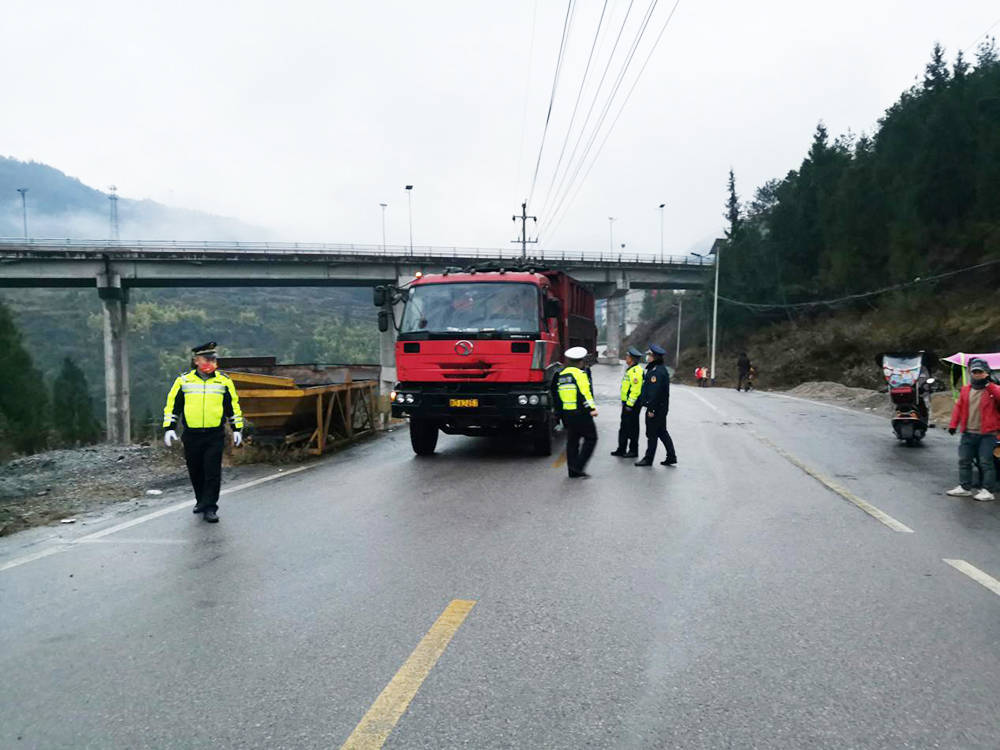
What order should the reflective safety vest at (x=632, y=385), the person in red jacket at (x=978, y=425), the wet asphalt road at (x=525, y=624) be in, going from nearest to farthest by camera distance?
1. the wet asphalt road at (x=525, y=624)
2. the person in red jacket at (x=978, y=425)
3. the reflective safety vest at (x=632, y=385)

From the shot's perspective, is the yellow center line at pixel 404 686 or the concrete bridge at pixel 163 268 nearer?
the yellow center line at pixel 404 686

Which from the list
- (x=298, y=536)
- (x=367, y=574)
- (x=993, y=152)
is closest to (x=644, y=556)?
(x=367, y=574)

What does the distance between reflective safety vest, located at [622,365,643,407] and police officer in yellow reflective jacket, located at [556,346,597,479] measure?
142 centimetres

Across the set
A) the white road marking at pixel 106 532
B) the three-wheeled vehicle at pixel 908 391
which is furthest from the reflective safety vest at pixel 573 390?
the three-wheeled vehicle at pixel 908 391

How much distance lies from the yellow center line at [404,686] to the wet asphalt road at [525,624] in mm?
58

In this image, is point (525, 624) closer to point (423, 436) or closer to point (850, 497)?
point (850, 497)

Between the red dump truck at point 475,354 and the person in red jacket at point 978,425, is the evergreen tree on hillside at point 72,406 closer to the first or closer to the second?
the red dump truck at point 475,354

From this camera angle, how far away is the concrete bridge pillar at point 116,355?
1949 inches

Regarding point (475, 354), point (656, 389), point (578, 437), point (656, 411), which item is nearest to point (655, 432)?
point (656, 411)

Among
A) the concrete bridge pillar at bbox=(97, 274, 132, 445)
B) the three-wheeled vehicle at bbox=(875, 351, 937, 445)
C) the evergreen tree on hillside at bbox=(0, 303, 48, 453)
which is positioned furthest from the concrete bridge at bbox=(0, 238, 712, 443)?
the three-wheeled vehicle at bbox=(875, 351, 937, 445)

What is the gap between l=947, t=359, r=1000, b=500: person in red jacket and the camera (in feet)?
26.6

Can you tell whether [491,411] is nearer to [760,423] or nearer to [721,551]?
[721,551]

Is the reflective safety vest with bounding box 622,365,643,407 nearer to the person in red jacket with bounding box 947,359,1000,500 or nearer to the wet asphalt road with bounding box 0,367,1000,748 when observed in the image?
the wet asphalt road with bounding box 0,367,1000,748

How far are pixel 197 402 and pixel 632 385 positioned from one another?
20.6 ft
